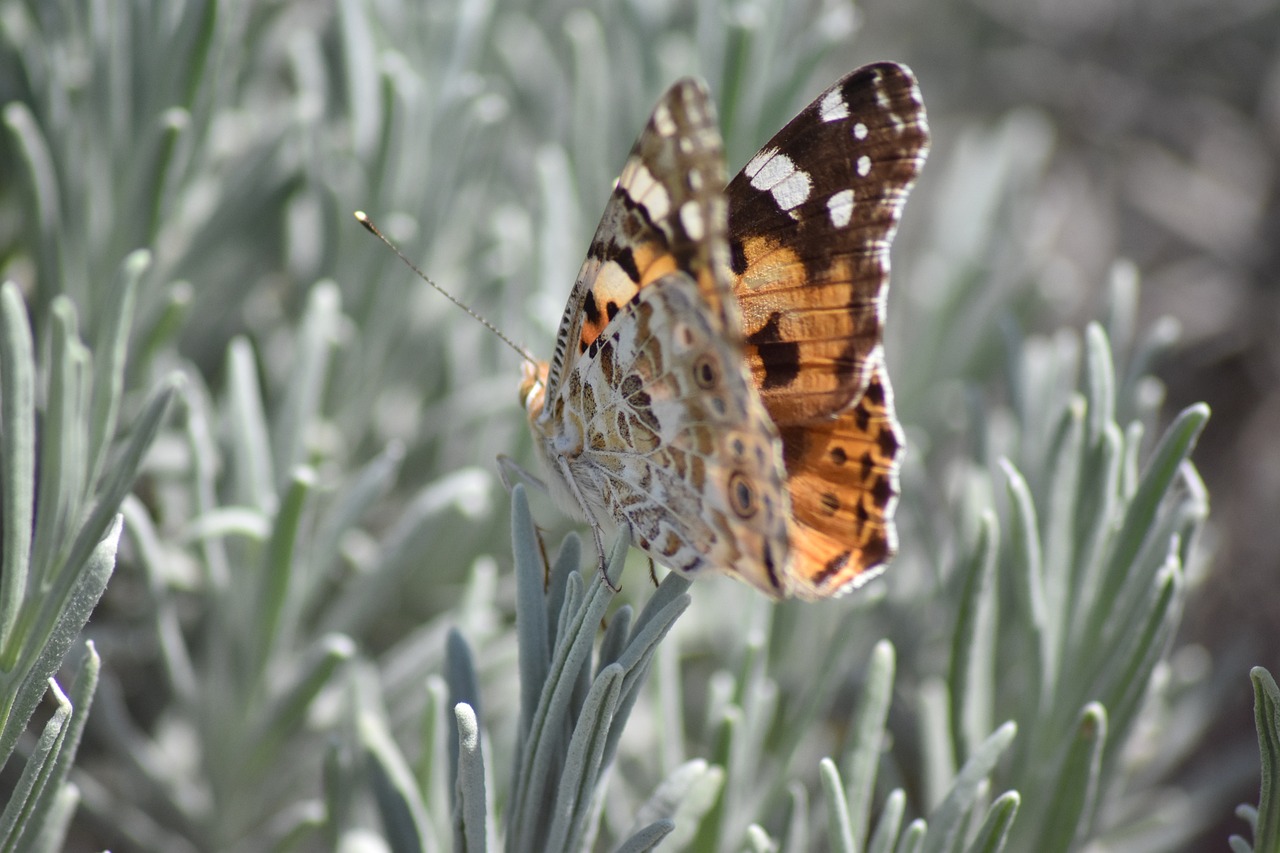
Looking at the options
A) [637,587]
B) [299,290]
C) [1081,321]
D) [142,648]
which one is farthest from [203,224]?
[1081,321]

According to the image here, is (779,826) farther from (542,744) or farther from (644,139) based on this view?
(644,139)

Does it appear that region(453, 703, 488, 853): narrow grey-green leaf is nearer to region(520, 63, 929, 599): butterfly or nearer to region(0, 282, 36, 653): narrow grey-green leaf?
region(520, 63, 929, 599): butterfly

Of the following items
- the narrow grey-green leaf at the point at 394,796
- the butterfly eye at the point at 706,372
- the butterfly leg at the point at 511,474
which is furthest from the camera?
the butterfly leg at the point at 511,474

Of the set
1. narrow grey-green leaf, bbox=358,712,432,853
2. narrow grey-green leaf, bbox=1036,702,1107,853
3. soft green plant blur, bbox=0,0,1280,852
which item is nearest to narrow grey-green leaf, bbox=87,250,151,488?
soft green plant blur, bbox=0,0,1280,852

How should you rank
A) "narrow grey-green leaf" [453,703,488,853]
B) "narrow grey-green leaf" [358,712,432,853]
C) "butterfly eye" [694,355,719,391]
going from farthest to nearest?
"narrow grey-green leaf" [358,712,432,853] → "butterfly eye" [694,355,719,391] → "narrow grey-green leaf" [453,703,488,853]

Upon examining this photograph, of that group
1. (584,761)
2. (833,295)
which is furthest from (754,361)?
(584,761)

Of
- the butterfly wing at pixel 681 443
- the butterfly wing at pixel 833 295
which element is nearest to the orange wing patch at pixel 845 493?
the butterfly wing at pixel 833 295

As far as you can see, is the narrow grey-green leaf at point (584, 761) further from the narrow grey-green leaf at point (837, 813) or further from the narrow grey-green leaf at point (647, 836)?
the narrow grey-green leaf at point (837, 813)
